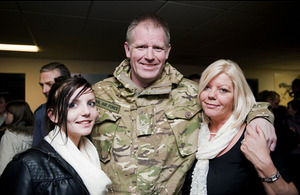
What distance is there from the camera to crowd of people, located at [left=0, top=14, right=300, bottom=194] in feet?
3.97

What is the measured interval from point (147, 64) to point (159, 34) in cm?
21

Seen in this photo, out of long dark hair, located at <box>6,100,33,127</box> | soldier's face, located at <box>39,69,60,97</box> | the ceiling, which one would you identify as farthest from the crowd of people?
the ceiling

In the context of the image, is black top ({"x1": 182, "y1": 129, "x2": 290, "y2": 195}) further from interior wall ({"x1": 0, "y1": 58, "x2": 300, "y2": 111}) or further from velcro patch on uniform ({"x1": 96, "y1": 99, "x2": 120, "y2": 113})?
interior wall ({"x1": 0, "y1": 58, "x2": 300, "y2": 111})

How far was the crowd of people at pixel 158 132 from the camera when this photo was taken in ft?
3.97

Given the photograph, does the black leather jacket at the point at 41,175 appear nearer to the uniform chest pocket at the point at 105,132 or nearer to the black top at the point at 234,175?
the uniform chest pocket at the point at 105,132

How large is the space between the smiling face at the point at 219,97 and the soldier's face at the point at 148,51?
14.3 inches

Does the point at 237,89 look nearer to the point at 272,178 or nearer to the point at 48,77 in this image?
the point at 272,178

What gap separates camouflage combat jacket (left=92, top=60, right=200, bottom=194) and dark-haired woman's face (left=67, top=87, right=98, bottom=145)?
0.88 feet

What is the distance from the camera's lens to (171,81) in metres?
1.62

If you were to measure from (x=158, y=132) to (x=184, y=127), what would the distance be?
180 mm

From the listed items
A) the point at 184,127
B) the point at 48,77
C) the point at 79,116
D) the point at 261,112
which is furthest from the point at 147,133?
the point at 48,77

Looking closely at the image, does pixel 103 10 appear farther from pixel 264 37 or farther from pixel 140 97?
pixel 264 37

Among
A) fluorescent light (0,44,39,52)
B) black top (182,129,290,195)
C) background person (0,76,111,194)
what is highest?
fluorescent light (0,44,39,52)

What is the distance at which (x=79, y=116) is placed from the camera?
1.22m
